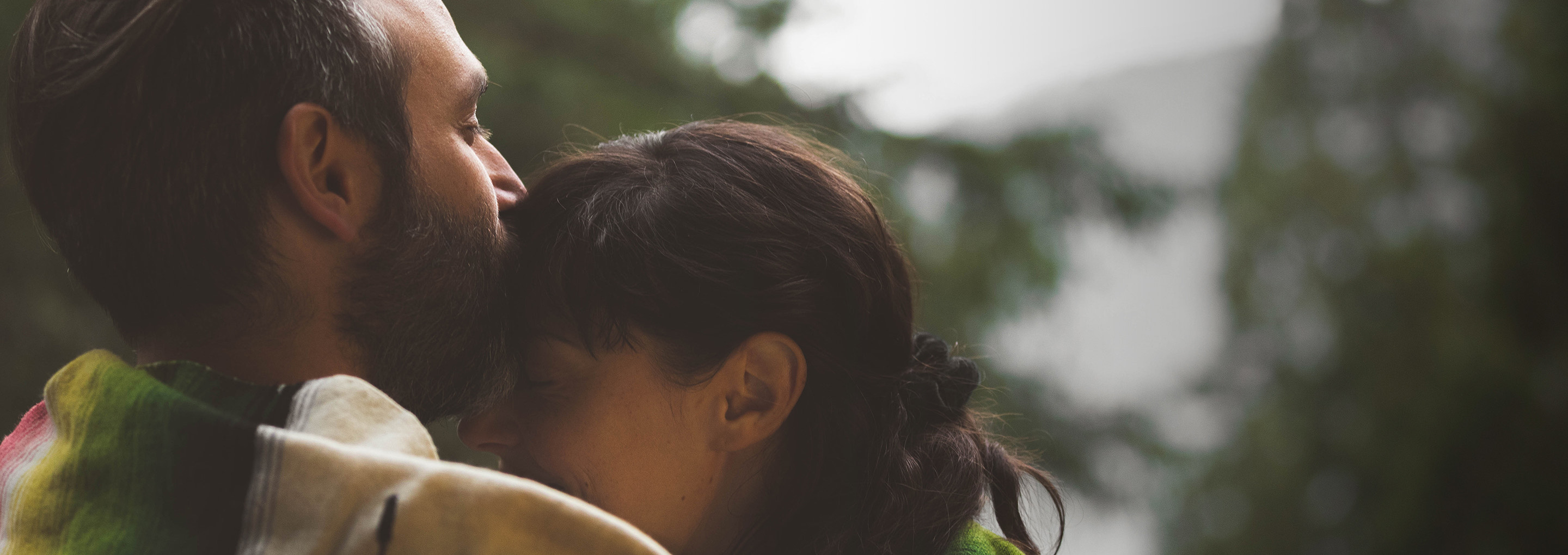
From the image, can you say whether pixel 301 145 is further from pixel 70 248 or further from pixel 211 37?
pixel 70 248

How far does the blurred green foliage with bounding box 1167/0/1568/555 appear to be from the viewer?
484cm

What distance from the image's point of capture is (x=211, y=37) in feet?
3.39

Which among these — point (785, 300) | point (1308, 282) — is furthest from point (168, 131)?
point (1308, 282)

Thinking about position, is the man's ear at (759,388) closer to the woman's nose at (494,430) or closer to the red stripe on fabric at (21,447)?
the woman's nose at (494,430)

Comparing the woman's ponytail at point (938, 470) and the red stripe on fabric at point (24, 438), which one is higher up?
the red stripe on fabric at point (24, 438)

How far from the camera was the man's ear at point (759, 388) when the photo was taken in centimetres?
146

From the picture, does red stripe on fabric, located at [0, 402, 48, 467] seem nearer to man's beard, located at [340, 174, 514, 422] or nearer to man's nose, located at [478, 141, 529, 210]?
man's beard, located at [340, 174, 514, 422]

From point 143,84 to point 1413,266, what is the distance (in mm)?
5265

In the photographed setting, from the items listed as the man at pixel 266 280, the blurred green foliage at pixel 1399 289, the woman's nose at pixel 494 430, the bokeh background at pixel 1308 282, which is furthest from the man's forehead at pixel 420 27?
the blurred green foliage at pixel 1399 289

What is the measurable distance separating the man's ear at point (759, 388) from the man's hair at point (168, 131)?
0.59m

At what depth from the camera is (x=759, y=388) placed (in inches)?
58.7

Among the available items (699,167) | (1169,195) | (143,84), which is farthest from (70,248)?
(1169,195)

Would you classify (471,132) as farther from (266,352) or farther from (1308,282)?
(1308,282)

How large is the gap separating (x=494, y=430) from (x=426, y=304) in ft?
1.11
